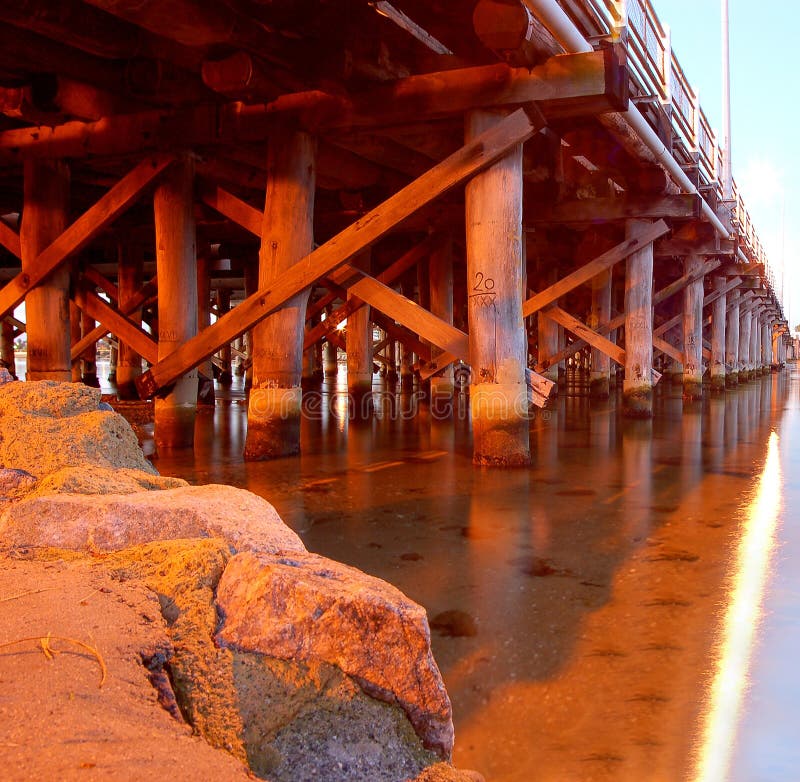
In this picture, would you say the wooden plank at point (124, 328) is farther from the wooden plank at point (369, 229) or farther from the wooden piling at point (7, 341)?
the wooden piling at point (7, 341)

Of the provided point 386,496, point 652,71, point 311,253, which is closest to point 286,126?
point 311,253

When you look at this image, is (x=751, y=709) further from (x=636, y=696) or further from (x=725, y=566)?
(x=725, y=566)

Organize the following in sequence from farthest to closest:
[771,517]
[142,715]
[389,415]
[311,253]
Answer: [389,415] → [311,253] → [771,517] → [142,715]

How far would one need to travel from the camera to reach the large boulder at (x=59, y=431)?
2.62 m

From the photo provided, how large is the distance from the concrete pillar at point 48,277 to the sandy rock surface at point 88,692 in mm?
5127

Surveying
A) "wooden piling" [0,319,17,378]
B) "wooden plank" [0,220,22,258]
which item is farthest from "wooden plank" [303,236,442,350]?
"wooden piling" [0,319,17,378]

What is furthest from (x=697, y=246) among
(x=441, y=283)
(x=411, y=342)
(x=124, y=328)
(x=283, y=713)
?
(x=283, y=713)

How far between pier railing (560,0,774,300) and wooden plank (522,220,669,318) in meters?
0.86

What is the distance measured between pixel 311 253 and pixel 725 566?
3.49 m

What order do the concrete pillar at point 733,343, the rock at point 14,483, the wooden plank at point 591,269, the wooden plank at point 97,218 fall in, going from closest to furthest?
the rock at point 14,483 → the wooden plank at point 97,218 → the wooden plank at point 591,269 → the concrete pillar at point 733,343

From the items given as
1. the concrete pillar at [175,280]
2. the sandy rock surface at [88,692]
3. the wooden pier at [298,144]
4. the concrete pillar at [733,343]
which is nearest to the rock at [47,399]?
the sandy rock surface at [88,692]

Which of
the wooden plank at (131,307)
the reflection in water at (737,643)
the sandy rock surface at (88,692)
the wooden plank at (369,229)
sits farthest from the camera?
the wooden plank at (131,307)

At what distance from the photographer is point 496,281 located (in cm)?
529

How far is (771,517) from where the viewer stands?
4.12 m
